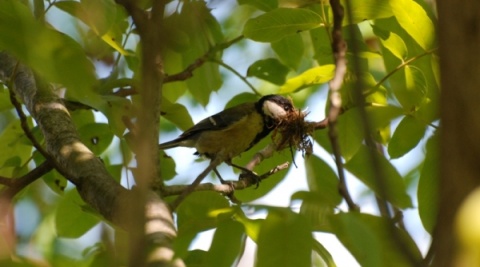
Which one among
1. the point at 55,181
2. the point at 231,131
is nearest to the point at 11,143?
the point at 55,181

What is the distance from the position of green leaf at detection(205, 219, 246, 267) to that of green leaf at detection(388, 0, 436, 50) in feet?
2.97

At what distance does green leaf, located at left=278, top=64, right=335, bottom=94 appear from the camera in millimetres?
2439

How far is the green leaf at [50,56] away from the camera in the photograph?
1.18 m

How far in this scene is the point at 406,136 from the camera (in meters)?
2.39

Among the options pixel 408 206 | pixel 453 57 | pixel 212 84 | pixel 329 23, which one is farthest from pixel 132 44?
pixel 453 57

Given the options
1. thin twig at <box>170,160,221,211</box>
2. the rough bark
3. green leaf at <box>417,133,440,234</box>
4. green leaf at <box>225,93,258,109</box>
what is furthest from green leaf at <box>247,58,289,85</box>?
the rough bark

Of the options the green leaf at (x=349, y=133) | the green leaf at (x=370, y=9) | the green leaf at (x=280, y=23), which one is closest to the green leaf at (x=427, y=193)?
the green leaf at (x=349, y=133)

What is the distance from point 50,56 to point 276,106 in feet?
7.96

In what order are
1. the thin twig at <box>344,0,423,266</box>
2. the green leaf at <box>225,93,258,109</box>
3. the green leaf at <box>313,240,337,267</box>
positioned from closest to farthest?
the thin twig at <box>344,0,423,266</box>
the green leaf at <box>313,240,337,267</box>
the green leaf at <box>225,93,258,109</box>

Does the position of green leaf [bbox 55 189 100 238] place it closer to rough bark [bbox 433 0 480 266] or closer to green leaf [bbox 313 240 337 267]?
green leaf [bbox 313 240 337 267]

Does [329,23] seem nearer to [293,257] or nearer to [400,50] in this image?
[400,50]

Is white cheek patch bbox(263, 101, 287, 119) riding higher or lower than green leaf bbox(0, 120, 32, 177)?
higher

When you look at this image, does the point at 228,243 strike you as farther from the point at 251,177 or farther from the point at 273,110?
the point at 273,110

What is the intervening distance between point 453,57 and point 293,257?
23.9 inches
